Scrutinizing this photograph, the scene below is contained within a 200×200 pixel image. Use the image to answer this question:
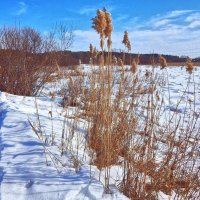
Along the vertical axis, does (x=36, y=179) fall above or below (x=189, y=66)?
below

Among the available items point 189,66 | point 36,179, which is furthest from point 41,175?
point 189,66

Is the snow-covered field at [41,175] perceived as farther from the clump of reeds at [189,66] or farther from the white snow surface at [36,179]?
the clump of reeds at [189,66]

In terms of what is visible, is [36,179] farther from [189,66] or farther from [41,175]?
[189,66]

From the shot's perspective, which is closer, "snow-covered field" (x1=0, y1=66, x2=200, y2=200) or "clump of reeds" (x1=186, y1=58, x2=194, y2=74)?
"snow-covered field" (x1=0, y1=66, x2=200, y2=200)

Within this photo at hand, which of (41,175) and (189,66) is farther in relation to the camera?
(189,66)

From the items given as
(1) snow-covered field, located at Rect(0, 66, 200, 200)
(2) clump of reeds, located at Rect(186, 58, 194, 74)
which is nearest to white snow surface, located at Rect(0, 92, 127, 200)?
(1) snow-covered field, located at Rect(0, 66, 200, 200)

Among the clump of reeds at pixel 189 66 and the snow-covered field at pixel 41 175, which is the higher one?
the clump of reeds at pixel 189 66

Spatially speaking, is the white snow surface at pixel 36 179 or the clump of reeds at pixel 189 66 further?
the clump of reeds at pixel 189 66

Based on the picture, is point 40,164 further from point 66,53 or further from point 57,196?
point 66,53

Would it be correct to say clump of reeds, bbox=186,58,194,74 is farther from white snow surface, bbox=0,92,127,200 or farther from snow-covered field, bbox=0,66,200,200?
white snow surface, bbox=0,92,127,200

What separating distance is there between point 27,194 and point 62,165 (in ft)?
1.65

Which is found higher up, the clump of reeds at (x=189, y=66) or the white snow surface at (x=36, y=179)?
the clump of reeds at (x=189, y=66)

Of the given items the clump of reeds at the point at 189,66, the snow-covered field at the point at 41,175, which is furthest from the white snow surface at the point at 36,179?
the clump of reeds at the point at 189,66

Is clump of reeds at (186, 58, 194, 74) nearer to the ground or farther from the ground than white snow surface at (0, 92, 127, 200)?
farther from the ground
